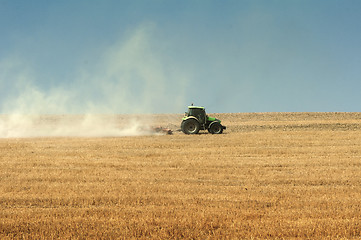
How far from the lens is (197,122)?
31000 mm

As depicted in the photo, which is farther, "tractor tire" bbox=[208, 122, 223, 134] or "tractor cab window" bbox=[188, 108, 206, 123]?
"tractor tire" bbox=[208, 122, 223, 134]

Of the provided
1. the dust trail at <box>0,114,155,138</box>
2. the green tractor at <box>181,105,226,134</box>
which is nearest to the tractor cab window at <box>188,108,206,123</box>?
the green tractor at <box>181,105,226,134</box>

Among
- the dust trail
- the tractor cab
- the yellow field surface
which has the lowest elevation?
the yellow field surface

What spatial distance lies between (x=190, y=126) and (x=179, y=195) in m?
20.4

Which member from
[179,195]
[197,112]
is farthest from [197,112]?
[179,195]

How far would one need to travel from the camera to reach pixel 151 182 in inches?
497

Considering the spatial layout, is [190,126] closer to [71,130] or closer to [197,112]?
[197,112]

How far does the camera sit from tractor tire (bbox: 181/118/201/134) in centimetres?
3089

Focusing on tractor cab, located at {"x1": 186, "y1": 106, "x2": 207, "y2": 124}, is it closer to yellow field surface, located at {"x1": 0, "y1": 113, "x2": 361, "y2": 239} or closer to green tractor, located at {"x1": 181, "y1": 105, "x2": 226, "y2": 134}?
green tractor, located at {"x1": 181, "y1": 105, "x2": 226, "y2": 134}

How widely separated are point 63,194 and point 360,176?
31.2ft

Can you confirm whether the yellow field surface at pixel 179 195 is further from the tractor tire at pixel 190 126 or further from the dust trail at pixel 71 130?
the dust trail at pixel 71 130

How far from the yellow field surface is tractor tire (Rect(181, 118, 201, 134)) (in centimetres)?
1068

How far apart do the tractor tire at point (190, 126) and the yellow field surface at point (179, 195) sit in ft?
35.1

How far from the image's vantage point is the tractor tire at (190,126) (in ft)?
101
